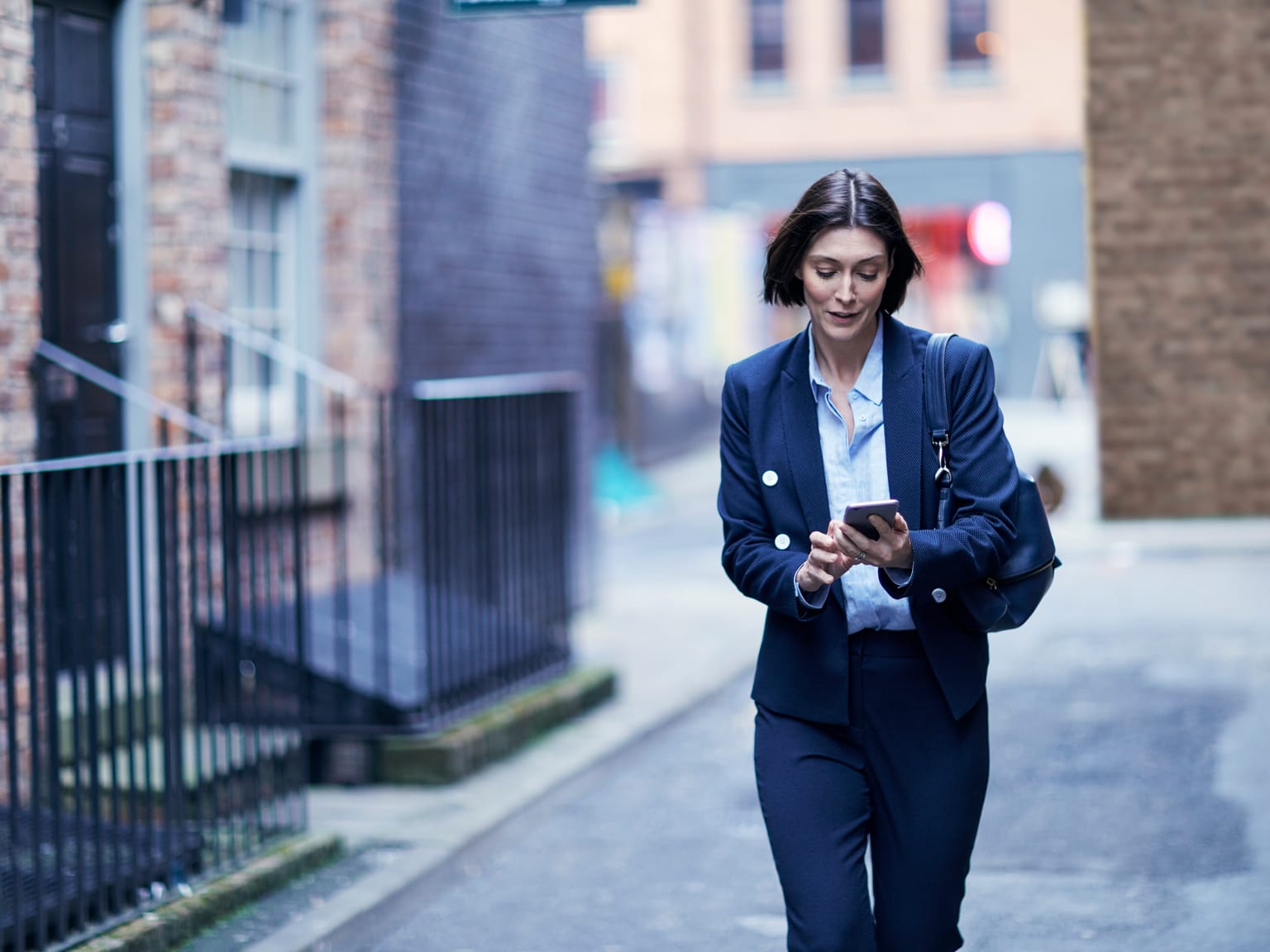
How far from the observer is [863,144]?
35.3 meters

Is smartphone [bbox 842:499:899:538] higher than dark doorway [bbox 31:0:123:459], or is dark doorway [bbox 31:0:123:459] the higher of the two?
dark doorway [bbox 31:0:123:459]

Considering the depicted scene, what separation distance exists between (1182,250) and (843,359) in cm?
723

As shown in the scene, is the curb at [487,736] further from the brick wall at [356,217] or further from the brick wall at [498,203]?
the brick wall at [498,203]

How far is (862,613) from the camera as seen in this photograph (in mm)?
3625

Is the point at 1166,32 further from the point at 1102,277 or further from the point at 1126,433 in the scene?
the point at 1126,433

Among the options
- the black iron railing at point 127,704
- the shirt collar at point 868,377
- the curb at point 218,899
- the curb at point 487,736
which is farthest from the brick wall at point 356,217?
the shirt collar at point 868,377

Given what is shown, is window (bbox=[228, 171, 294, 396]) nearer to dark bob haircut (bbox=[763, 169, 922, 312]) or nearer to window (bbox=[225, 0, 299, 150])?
window (bbox=[225, 0, 299, 150])

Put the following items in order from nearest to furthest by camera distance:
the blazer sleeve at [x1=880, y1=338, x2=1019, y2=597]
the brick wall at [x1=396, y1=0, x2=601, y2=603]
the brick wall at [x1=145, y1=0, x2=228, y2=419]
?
the blazer sleeve at [x1=880, y1=338, x2=1019, y2=597]
the brick wall at [x1=145, y1=0, x2=228, y2=419]
the brick wall at [x1=396, y1=0, x2=601, y2=603]

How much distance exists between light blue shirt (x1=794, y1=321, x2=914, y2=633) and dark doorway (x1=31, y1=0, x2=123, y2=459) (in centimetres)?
412

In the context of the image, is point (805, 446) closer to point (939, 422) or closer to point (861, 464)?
point (861, 464)

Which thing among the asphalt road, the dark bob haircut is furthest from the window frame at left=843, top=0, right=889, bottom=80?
the dark bob haircut

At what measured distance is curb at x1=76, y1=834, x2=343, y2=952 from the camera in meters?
5.17

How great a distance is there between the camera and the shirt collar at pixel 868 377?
12.2 ft

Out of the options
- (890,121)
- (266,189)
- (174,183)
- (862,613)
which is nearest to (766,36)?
(890,121)
